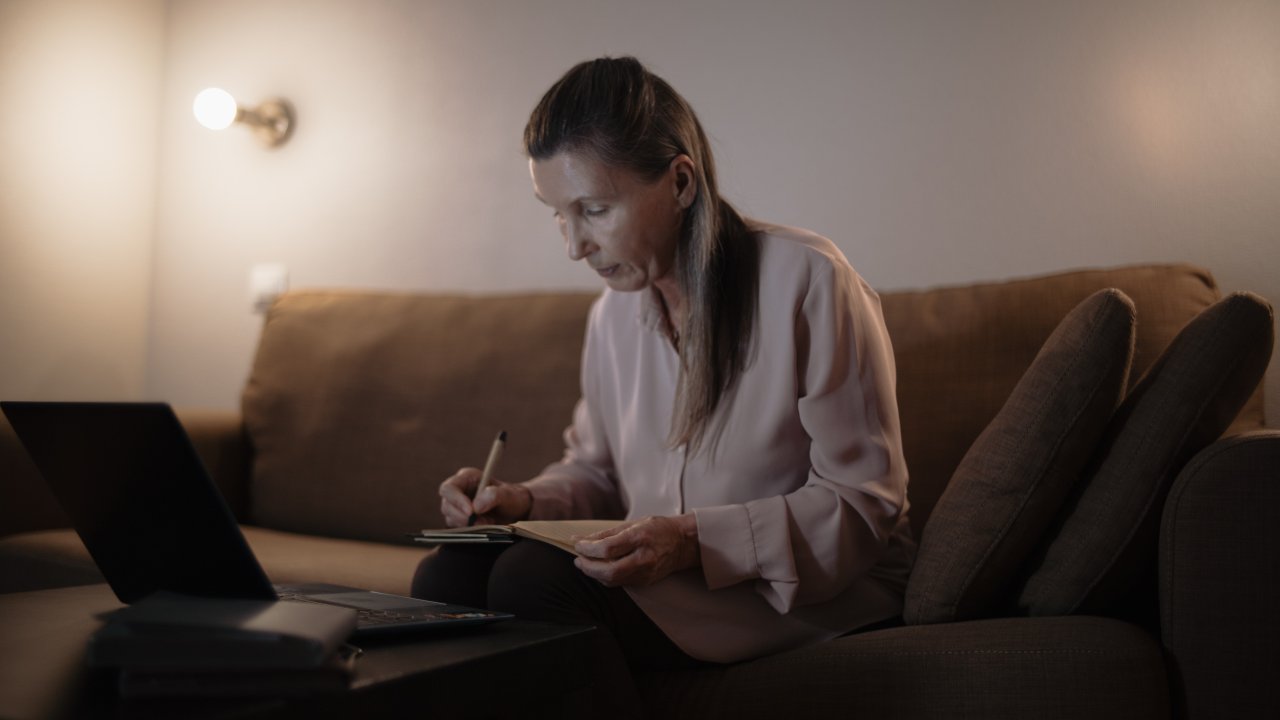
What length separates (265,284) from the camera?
9.17 ft

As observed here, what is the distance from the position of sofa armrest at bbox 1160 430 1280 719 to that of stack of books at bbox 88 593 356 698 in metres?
0.81

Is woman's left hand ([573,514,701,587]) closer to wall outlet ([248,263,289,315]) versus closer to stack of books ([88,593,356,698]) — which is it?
stack of books ([88,593,356,698])

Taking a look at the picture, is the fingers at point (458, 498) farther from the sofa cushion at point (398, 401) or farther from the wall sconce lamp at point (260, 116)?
the wall sconce lamp at point (260, 116)

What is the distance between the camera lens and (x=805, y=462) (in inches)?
51.1

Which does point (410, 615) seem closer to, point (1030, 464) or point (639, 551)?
point (639, 551)

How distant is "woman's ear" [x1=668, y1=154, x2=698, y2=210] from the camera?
1.34 meters

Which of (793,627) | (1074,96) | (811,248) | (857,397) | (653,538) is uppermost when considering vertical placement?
(1074,96)

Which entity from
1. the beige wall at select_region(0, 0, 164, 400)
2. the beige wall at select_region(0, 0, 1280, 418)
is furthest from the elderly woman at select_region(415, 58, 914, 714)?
the beige wall at select_region(0, 0, 164, 400)

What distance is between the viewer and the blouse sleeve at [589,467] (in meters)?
1.52

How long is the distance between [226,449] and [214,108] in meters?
0.97

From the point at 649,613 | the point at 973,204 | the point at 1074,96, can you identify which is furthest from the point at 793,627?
the point at 1074,96

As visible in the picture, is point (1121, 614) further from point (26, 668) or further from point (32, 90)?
point (32, 90)

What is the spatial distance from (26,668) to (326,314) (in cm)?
150

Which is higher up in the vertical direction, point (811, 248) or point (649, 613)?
point (811, 248)
